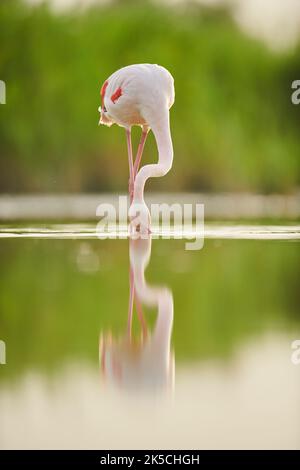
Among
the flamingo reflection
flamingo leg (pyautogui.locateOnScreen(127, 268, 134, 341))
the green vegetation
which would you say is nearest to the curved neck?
the green vegetation

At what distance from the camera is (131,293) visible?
3.38m

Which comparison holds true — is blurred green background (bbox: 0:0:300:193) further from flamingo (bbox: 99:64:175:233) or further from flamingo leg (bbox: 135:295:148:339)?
flamingo leg (bbox: 135:295:148:339)

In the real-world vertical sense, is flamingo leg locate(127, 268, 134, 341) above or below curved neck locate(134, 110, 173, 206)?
below

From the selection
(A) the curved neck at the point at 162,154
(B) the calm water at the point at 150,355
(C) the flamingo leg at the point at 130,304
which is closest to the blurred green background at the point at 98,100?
(A) the curved neck at the point at 162,154

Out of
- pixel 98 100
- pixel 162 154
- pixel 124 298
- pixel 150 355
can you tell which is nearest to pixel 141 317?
pixel 124 298

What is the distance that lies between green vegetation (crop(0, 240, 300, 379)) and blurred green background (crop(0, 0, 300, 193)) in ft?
27.4

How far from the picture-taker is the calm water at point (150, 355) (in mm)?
1882

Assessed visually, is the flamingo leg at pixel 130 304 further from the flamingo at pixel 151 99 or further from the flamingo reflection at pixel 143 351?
the flamingo at pixel 151 99

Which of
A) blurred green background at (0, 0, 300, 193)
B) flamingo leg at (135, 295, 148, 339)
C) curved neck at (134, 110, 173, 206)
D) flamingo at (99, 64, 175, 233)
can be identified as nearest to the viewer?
flamingo leg at (135, 295, 148, 339)

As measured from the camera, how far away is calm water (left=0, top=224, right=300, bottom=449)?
1882mm

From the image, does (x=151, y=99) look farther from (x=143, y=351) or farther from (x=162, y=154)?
(x=143, y=351)

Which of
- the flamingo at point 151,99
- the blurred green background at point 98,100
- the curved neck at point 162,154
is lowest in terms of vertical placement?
the curved neck at point 162,154

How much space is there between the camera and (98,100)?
13.8 m

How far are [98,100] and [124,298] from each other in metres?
→ 10.7
